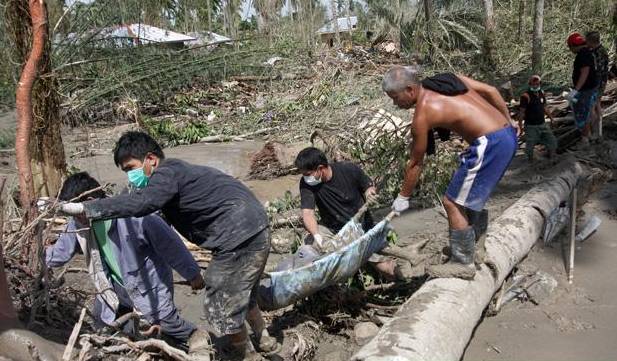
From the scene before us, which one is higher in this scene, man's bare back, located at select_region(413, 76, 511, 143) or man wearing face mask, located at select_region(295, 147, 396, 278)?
man's bare back, located at select_region(413, 76, 511, 143)

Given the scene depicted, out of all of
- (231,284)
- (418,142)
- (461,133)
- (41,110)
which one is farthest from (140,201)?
(41,110)

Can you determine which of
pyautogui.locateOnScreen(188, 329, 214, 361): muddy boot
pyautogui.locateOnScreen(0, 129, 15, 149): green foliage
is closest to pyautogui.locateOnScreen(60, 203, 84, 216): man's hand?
pyautogui.locateOnScreen(188, 329, 214, 361): muddy boot

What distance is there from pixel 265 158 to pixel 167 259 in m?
6.08

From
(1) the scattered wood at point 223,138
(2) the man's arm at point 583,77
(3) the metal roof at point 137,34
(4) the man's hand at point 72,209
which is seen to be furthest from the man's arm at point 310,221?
(3) the metal roof at point 137,34

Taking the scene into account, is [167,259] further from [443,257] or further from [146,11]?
[146,11]

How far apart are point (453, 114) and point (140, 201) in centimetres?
208

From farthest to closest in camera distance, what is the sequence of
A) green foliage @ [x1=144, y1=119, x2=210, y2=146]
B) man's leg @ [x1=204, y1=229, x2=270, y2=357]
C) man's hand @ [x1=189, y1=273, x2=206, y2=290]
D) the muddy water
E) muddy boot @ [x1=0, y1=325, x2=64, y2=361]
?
green foliage @ [x1=144, y1=119, x2=210, y2=146] → the muddy water → man's hand @ [x1=189, y1=273, x2=206, y2=290] → man's leg @ [x1=204, y1=229, x2=270, y2=357] → muddy boot @ [x1=0, y1=325, x2=64, y2=361]

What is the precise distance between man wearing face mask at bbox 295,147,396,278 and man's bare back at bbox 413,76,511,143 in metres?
0.87

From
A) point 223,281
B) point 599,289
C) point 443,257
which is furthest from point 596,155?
point 223,281

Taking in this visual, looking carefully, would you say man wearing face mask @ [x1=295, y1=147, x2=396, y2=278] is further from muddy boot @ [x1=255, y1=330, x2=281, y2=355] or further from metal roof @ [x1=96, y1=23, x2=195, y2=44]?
metal roof @ [x1=96, y1=23, x2=195, y2=44]

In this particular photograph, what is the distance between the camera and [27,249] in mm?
3588

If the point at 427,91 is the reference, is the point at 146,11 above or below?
above

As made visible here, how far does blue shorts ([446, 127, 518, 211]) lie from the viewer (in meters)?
3.72

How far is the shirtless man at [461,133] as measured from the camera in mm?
3699
